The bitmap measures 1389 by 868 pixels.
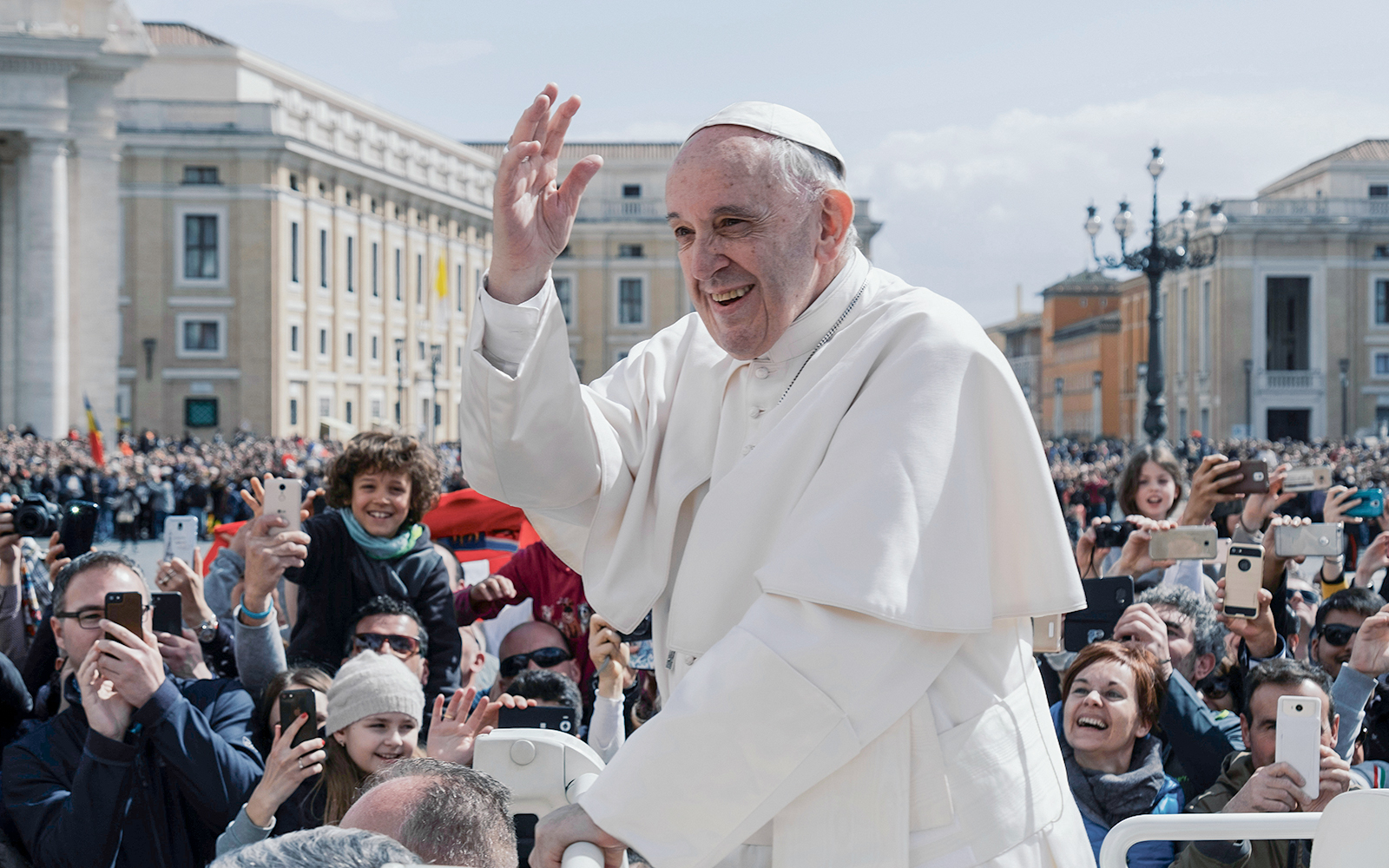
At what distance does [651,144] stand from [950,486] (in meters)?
73.0

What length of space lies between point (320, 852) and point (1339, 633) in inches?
171

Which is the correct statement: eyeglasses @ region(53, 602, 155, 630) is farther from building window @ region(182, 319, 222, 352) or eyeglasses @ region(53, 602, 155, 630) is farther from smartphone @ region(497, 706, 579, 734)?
building window @ region(182, 319, 222, 352)

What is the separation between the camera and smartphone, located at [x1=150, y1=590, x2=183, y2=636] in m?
4.16

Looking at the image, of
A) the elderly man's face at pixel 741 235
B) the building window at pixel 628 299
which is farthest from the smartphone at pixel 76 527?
the building window at pixel 628 299

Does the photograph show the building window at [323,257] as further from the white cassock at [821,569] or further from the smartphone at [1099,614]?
the white cassock at [821,569]

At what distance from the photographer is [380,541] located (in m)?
5.10

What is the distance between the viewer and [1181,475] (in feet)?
19.8

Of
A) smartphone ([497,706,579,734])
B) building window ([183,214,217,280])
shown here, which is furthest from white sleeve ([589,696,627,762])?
building window ([183,214,217,280])

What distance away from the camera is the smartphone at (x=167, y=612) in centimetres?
416

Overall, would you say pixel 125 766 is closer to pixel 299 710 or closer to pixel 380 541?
pixel 299 710

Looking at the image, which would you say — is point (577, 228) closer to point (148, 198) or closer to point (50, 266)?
point (148, 198)

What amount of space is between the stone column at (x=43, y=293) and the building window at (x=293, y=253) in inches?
412

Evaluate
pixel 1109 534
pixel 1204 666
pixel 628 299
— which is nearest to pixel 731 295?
pixel 1204 666

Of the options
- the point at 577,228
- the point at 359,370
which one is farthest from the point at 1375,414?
the point at 359,370
